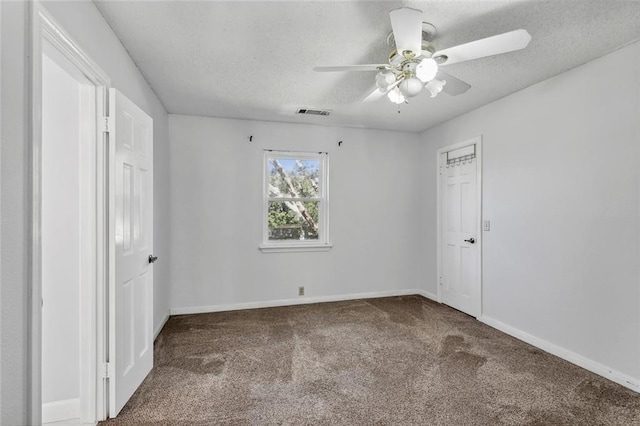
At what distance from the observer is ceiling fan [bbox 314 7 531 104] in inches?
62.6

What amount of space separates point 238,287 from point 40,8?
3.31 meters

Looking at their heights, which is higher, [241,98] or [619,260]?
[241,98]

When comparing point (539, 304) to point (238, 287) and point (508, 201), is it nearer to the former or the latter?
point (508, 201)

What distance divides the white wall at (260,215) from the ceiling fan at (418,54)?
2345 millimetres

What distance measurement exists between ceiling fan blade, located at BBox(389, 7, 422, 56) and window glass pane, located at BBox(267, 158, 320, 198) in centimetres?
266

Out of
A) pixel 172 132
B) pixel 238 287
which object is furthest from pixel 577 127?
pixel 172 132

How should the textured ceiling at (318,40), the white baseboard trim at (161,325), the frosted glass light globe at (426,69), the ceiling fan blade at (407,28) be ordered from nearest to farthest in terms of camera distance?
the ceiling fan blade at (407,28)
the frosted glass light globe at (426,69)
the textured ceiling at (318,40)
the white baseboard trim at (161,325)

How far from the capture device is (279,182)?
4.26 m

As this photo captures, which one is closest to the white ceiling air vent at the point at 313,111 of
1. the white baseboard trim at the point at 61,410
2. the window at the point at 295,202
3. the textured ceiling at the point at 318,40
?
the textured ceiling at the point at 318,40

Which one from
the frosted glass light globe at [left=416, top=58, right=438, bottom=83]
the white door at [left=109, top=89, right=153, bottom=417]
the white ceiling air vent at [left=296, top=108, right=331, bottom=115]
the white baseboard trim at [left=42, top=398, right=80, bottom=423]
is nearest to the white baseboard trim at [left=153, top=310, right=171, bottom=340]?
the white door at [left=109, top=89, right=153, bottom=417]

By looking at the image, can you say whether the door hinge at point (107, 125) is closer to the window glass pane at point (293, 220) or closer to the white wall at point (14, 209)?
the white wall at point (14, 209)

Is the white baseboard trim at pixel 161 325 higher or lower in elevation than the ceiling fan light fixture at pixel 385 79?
lower

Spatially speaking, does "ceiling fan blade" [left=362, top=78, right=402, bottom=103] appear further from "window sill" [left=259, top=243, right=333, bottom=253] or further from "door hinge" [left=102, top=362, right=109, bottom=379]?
"door hinge" [left=102, top=362, right=109, bottom=379]

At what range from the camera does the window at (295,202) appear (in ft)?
13.8
